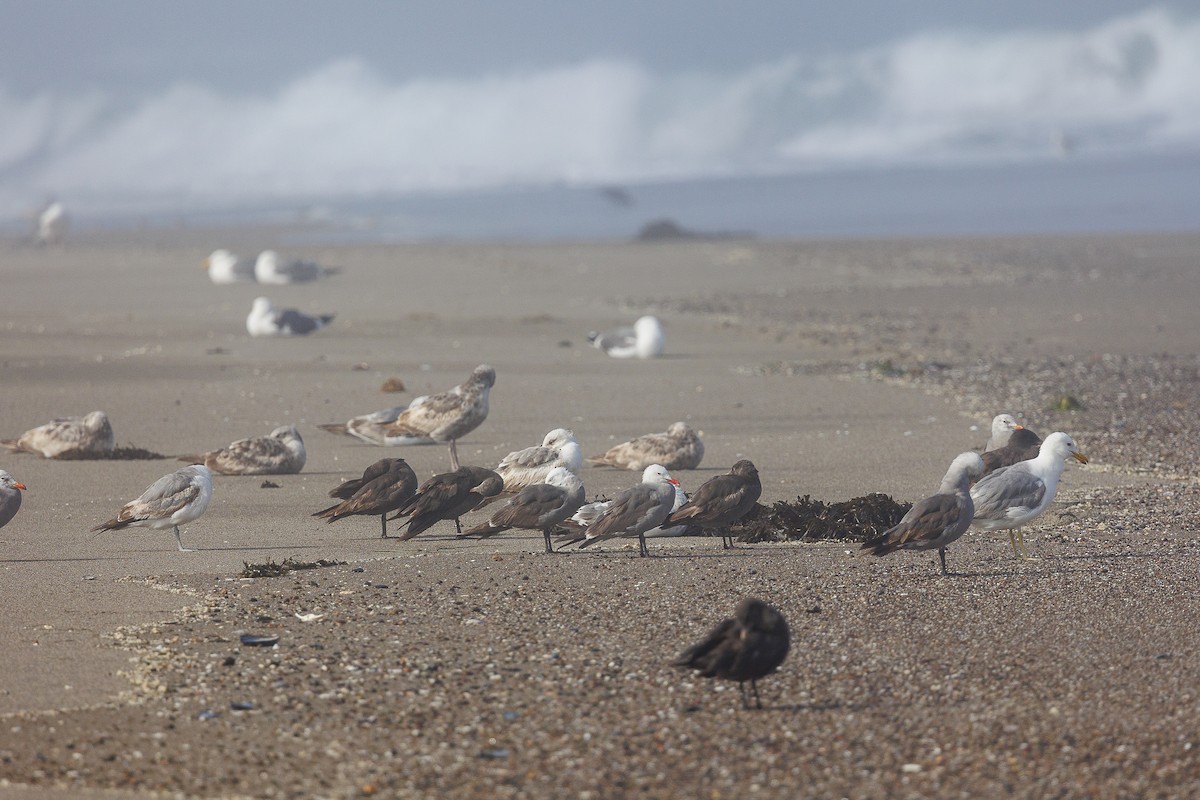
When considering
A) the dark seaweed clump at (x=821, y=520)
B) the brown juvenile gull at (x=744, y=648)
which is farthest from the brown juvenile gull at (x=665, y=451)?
the brown juvenile gull at (x=744, y=648)

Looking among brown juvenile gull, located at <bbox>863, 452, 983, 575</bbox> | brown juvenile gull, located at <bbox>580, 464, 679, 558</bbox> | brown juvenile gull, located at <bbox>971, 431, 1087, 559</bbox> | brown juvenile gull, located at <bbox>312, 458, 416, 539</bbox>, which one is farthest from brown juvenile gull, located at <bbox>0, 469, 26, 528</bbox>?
brown juvenile gull, located at <bbox>971, 431, 1087, 559</bbox>

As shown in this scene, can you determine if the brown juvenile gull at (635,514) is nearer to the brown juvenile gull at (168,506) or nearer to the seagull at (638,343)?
the brown juvenile gull at (168,506)

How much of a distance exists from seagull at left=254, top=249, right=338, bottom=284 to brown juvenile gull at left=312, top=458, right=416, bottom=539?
17849 mm

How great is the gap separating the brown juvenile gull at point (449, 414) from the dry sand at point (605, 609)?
0.21 m

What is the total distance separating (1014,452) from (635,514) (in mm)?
3051

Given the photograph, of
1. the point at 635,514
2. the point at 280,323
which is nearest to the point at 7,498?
the point at 635,514

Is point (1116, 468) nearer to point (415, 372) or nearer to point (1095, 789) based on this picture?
point (1095, 789)

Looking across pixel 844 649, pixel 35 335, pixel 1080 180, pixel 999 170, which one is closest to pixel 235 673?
pixel 844 649

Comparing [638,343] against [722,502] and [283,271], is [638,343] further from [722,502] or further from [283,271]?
[283,271]

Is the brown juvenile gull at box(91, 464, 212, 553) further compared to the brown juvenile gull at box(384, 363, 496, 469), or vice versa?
the brown juvenile gull at box(384, 363, 496, 469)

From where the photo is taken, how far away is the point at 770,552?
8.51 m

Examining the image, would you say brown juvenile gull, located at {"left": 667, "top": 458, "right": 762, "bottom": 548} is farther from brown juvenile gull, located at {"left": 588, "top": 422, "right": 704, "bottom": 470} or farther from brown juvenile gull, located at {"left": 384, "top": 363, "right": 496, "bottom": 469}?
brown juvenile gull, located at {"left": 384, "top": 363, "right": 496, "bottom": 469}

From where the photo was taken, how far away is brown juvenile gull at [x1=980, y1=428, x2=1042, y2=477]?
9938 mm

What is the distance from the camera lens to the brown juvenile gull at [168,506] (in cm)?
862
